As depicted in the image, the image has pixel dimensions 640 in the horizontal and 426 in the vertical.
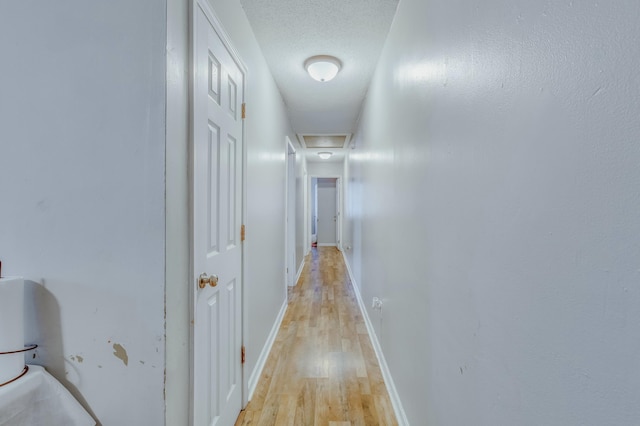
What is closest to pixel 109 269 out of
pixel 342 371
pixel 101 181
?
pixel 101 181

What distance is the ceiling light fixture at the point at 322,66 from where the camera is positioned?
231 centimetres

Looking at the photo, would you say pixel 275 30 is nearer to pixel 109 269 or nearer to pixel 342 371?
pixel 109 269

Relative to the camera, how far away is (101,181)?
95 centimetres

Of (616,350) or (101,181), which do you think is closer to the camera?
(616,350)

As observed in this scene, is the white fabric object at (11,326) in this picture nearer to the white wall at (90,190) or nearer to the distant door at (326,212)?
the white wall at (90,190)

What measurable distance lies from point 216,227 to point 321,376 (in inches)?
54.8

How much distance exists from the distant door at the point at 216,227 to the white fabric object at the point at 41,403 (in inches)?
13.8

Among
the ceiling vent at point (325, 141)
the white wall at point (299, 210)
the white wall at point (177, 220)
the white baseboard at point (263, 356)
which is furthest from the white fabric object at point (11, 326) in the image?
the ceiling vent at point (325, 141)

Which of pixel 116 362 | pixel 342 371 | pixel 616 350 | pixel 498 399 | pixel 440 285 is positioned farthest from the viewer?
pixel 342 371

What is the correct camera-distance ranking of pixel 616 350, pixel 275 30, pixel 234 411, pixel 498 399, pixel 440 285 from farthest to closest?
pixel 275 30, pixel 234 411, pixel 440 285, pixel 498 399, pixel 616 350

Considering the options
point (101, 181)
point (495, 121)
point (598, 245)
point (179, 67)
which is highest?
point (179, 67)

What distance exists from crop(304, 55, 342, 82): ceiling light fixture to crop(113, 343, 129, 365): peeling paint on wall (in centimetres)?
222

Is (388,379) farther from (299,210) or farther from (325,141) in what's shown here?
(325,141)

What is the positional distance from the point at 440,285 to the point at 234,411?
4.41 ft
